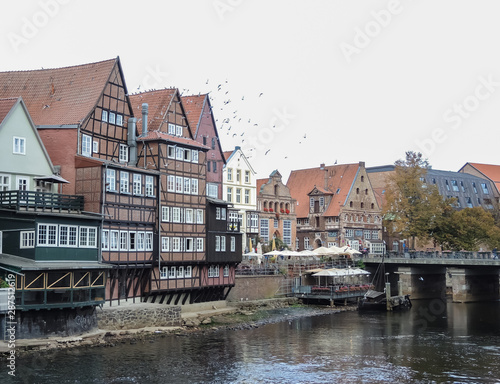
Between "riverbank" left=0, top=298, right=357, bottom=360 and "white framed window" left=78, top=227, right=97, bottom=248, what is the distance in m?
5.30

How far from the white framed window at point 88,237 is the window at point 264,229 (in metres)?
35.0

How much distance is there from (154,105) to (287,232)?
105 ft

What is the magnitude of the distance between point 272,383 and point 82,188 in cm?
2004

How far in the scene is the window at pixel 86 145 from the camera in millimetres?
45500

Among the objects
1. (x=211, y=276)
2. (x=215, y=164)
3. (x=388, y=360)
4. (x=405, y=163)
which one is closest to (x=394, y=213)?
(x=405, y=163)

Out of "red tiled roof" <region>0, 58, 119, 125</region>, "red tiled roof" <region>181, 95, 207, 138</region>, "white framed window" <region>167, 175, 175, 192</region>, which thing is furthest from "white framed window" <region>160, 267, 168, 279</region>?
"red tiled roof" <region>181, 95, 207, 138</region>

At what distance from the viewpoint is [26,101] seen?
48.6 m

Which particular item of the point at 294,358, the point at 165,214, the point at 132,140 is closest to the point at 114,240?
the point at 165,214

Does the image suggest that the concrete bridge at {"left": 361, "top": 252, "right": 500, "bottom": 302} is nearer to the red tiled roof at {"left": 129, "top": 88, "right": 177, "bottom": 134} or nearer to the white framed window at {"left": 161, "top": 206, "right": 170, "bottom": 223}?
the white framed window at {"left": 161, "top": 206, "right": 170, "bottom": 223}

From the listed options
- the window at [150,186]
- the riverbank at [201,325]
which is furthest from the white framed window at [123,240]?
the riverbank at [201,325]

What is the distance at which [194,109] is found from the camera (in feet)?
201

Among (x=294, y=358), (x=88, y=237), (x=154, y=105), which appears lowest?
(x=294, y=358)

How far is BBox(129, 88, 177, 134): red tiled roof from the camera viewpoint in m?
51.0

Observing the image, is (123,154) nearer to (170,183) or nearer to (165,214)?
(170,183)
